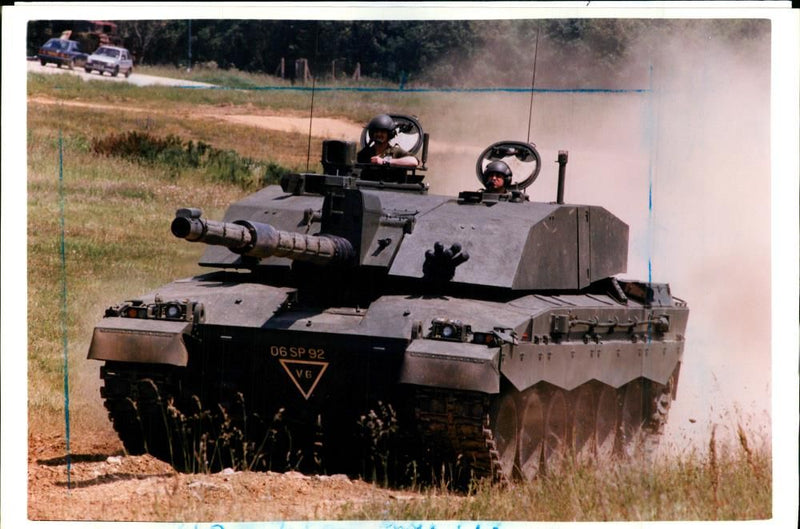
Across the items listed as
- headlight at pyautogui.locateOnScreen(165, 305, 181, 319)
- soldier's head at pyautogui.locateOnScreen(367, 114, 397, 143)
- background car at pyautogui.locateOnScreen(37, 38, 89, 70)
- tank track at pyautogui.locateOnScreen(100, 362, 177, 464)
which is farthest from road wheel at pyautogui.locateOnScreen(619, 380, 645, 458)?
background car at pyautogui.locateOnScreen(37, 38, 89, 70)

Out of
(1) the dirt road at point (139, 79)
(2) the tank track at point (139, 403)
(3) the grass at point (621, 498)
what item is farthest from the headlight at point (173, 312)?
(1) the dirt road at point (139, 79)

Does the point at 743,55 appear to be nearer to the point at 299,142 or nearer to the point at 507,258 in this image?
the point at 507,258

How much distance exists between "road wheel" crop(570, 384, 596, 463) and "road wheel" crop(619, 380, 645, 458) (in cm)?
67

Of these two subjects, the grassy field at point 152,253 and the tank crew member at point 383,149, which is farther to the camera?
the tank crew member at point 383,149

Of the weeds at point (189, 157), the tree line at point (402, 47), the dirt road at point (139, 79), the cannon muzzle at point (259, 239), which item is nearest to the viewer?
the cannon muzzle at point (259, 239)

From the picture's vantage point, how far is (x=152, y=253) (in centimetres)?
2505

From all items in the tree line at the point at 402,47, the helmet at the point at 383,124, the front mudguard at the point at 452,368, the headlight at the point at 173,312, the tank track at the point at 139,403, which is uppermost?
the tree line at the point at 402,47

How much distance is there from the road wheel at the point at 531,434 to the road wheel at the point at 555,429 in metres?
0.10

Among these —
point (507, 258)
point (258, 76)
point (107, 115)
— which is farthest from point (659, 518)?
point (107, 115)

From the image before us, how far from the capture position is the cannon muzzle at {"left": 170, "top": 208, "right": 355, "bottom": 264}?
41.9 feet

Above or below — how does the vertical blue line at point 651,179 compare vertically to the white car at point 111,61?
below

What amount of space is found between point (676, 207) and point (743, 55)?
8.61 feet

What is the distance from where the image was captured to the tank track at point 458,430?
13.9 m

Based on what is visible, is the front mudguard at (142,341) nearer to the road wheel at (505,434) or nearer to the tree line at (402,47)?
the road wheel at (505,434)
